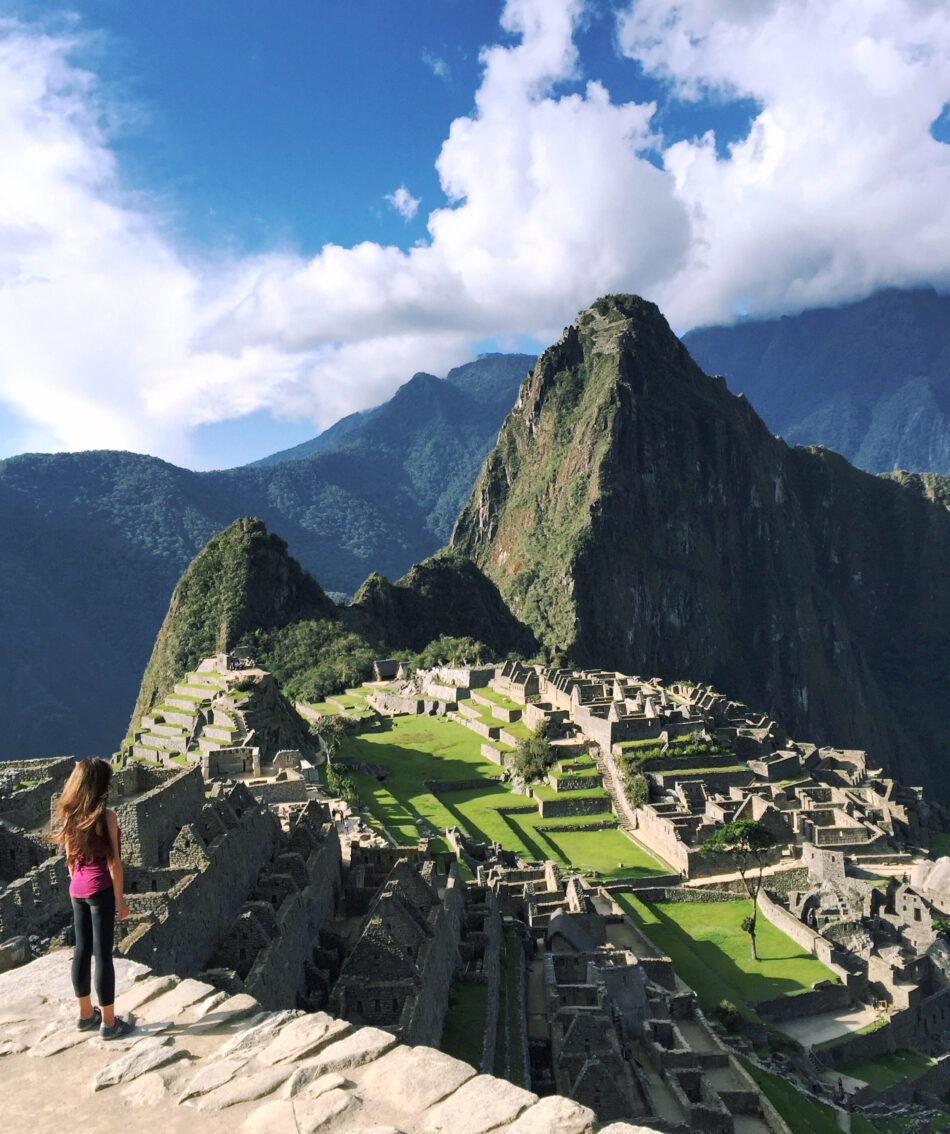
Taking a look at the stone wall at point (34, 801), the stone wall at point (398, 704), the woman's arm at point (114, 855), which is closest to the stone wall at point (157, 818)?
the stone wall at point (34, 801)

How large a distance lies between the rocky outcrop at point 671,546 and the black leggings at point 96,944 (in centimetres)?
12719

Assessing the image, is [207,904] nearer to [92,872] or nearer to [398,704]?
[92,872]

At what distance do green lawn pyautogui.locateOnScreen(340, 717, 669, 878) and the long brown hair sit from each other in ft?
90.2

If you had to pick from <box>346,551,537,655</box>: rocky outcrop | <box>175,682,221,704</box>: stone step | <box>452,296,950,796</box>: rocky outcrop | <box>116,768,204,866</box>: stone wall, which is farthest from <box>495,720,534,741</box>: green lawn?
<box>452,296,950,796</box>: rocky outcrop

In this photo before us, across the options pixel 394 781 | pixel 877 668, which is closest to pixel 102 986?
pixel 394 781

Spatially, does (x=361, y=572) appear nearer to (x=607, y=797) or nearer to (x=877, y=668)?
(x=877, y=668)

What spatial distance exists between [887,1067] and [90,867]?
2493cm

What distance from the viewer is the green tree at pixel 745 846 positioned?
113ft

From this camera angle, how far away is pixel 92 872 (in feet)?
21.3

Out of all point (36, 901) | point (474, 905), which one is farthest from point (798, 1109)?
point (36, 901)

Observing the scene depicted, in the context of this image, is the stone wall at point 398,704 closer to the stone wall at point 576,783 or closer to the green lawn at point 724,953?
the stone wall at point 576,783

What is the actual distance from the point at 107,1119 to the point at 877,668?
211390 mm

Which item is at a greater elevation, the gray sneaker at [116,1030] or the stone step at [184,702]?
the stone step at [184,702]

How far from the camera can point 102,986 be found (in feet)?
20.0
